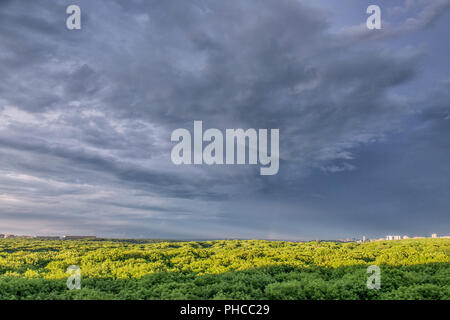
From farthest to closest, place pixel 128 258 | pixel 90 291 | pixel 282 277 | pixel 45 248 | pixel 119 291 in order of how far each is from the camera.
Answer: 1. pixel 45 248
2. pixel 128 258
3. pixel 282 277
4. pixel 119 291
5. pixel 90 291

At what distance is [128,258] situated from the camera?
20.1 m

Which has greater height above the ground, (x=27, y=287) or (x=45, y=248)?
(x=27, y=287)

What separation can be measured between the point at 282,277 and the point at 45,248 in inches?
1180

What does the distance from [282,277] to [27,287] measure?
37.5 feet

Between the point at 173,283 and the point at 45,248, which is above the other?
the point at 173,283
